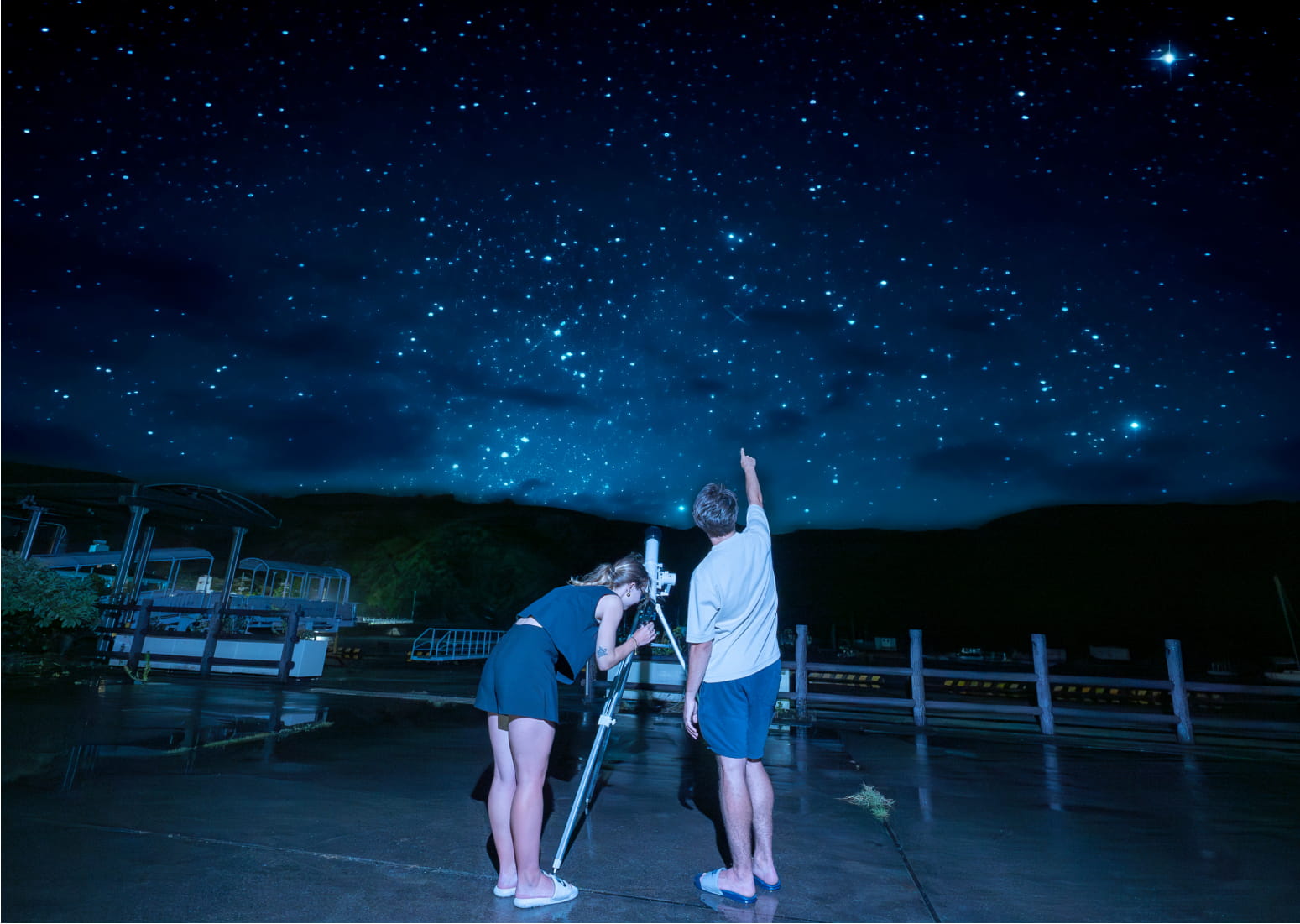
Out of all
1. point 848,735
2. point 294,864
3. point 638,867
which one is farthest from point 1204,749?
point 294,864

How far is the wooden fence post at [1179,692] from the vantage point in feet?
28.6

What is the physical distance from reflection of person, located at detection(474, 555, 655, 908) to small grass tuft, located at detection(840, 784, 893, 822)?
8.51ft

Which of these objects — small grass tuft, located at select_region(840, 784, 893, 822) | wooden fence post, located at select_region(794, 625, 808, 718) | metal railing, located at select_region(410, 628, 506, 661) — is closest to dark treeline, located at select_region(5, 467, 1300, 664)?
metal railing, located at select_region(410, 628, 506, 661)

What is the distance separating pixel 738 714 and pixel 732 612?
17.2 inches

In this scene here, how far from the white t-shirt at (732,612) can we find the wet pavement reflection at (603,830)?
984 millimetres

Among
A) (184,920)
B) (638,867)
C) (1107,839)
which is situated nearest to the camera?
(184,920)

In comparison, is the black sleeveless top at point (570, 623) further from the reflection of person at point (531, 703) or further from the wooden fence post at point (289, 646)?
the wooden fence post at point (289, 646)

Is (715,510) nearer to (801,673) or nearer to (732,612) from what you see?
(732,612)

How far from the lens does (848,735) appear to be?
8.45 m

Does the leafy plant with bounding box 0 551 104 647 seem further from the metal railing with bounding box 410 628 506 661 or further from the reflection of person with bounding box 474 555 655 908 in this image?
the reflection of person with bounding box 474 555 655 908

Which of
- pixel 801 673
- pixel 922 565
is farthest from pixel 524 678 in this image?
pixel 922 565

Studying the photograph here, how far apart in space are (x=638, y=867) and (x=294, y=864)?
63.1 inches

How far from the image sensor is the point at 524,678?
100 inches

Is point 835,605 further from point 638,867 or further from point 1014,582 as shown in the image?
point 638,867
